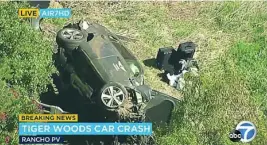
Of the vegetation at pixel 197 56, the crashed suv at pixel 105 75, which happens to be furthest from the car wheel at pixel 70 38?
the vegetation at pixel 197 56

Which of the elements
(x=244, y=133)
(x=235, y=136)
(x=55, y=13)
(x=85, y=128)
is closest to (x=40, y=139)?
(x=85, y=128)

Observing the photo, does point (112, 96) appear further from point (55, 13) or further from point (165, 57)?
point (55, 13)

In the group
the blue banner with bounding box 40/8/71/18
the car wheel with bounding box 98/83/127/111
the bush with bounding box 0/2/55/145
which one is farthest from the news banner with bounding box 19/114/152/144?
the blue banner with bounding box 40/8/71/18

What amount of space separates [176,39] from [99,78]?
4.15 meters

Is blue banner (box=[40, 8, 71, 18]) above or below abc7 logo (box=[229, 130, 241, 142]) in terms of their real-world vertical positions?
above

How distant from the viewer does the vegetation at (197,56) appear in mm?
10984

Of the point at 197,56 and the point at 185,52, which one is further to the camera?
the point at 197,56

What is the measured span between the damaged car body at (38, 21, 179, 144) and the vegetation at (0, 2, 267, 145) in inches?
27.1

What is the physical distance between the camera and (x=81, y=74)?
13719 mm

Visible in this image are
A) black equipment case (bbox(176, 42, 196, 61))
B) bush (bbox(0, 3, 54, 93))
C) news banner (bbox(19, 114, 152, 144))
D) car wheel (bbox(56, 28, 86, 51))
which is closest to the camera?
news banner (bbox(19, 114, 152, 144))

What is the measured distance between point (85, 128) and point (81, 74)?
1.03 meters

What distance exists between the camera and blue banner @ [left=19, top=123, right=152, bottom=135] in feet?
41.0

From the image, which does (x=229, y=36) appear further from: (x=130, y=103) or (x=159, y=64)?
(x=130, y=103)

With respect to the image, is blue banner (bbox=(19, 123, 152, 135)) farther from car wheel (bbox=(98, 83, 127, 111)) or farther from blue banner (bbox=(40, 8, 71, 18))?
blue banner (bbox=(40, 8, 71, 18))
